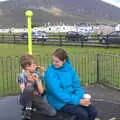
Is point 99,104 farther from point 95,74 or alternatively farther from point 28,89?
point 28,89

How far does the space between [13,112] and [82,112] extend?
0.85 m

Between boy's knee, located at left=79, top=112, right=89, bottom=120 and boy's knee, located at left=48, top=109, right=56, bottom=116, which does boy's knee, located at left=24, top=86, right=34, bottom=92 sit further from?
boy's knee, located at left=79, top=112, right=89, bottom=120

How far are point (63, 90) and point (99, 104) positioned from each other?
3.29 metres

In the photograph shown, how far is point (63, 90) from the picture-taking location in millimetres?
5227

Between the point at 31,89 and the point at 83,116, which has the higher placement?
the point at 31,89

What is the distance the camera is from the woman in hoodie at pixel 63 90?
520 centimetres

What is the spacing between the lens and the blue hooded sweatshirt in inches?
204

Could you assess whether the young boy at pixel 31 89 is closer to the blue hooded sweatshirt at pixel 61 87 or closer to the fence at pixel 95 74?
the blue hooded sweatshirt at pixel 61 87

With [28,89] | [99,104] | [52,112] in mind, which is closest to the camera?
[28,89]

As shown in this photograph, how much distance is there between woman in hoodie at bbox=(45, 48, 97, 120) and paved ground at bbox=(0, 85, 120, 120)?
0.37 metres

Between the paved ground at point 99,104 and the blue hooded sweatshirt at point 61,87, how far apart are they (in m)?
0.36

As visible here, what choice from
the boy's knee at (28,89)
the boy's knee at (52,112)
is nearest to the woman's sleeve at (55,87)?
the boy's knee at (52,112)

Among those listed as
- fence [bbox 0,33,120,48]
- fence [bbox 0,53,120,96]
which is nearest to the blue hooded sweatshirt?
fence [bbox 0,53,120,96]

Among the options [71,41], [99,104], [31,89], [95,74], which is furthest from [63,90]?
[71,41]
